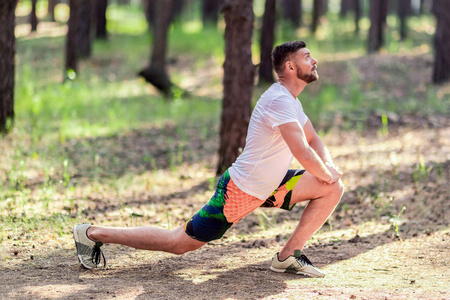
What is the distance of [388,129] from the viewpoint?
12070mm

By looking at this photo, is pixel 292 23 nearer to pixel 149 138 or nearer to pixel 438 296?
pixel 149 138

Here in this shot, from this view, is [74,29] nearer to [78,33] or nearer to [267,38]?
[78,33]

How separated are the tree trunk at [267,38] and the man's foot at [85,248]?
12133 millimetres

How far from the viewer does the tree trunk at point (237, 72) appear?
8641mm

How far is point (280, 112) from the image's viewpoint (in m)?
4.52

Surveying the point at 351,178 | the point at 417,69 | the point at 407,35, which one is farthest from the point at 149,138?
the point at 407,35

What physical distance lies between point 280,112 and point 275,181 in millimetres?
563

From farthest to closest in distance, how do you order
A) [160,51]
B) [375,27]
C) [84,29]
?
1. [375,27]
2. [84,29]
3. [160,51]

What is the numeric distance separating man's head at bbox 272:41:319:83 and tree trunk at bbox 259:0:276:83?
1196 cm

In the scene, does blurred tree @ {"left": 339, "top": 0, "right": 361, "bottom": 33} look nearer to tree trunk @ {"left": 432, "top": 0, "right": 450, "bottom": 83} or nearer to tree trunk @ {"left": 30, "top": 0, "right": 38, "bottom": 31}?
tree trunk @ {"left": 432, "top": 0, "right": 450, "bottom": 83}

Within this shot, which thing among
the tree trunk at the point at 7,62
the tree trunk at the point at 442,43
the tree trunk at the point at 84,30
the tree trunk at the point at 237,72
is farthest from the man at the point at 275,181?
the tree trunk at the point at 84,30

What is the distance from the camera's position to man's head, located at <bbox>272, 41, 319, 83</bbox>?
468 cm

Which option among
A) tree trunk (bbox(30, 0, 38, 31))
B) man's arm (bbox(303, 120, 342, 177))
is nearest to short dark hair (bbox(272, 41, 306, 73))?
man's arm (bbox(303, 120, 342, 177))

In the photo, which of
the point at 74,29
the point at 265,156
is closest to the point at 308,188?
the point at 265,156
